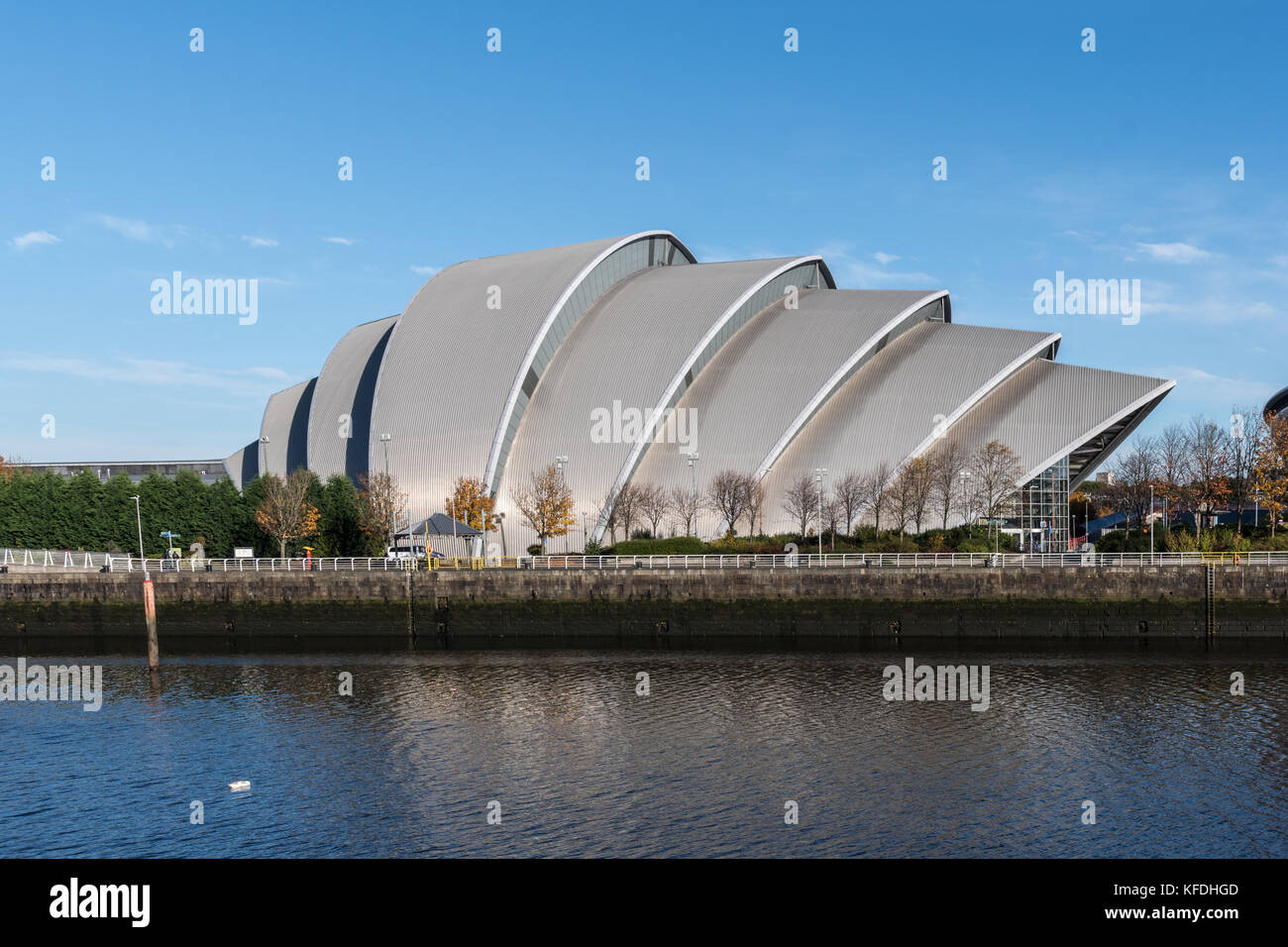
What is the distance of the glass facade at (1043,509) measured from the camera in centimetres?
5584

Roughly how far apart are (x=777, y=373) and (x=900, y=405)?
6824 millimetres

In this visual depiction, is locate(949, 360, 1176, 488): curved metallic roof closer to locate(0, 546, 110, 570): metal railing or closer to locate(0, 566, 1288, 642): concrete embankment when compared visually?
locate(0, 566, 1288, 642): concrete embankment

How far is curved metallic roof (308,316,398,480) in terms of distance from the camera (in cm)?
6397

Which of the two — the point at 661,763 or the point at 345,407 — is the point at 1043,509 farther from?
the point at 345,407

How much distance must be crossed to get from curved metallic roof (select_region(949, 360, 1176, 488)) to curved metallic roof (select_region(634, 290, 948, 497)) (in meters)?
7.15

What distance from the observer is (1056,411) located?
56469 mm

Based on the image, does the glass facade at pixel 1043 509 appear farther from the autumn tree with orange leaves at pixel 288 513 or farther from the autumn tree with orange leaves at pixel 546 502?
the autumn tree with orange leaves at pixel 288 513

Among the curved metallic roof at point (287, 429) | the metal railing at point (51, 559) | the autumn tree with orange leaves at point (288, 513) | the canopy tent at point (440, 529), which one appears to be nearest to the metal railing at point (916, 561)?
the canopy tent at point (440, 529)

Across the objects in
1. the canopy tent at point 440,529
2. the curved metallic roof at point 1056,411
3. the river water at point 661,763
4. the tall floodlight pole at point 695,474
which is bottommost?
the river water at point 661,763

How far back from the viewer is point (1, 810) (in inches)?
776

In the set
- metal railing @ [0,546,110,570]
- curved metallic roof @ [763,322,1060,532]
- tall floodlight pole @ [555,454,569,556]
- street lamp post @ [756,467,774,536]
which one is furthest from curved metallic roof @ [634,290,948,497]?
metal railing @ [0,546,110,570]

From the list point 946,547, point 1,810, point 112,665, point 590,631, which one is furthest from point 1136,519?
point 1,810

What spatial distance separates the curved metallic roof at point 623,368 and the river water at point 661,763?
24270mm
